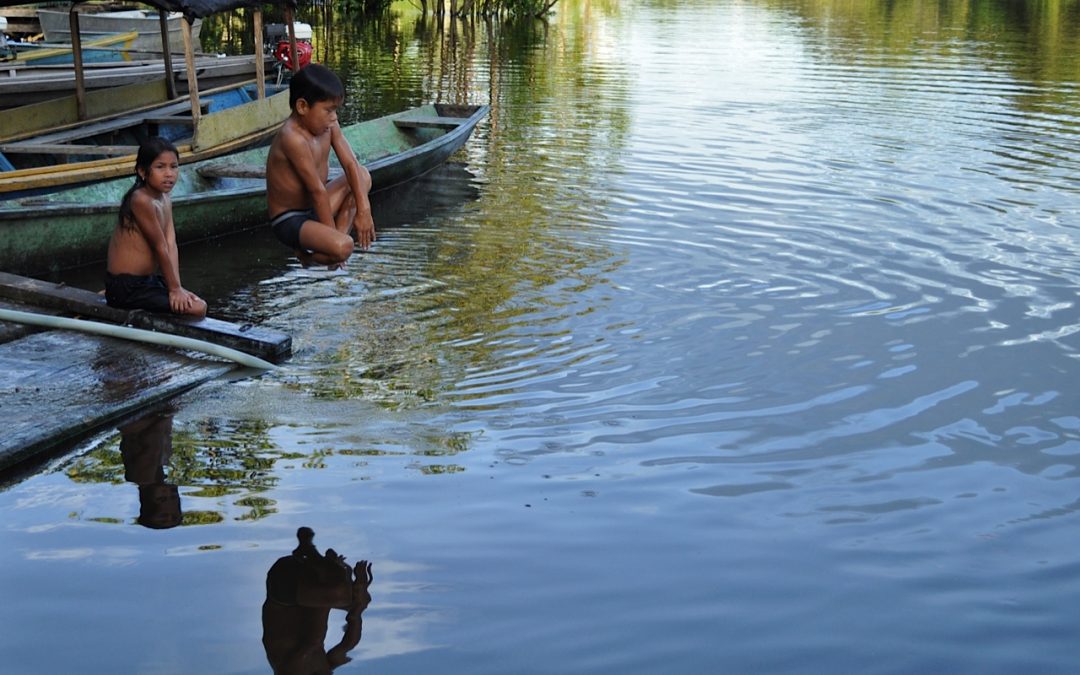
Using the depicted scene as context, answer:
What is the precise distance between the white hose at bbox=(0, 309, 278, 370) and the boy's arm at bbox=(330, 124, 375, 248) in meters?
0.98

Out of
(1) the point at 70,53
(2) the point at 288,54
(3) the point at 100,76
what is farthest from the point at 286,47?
(3) the point at 100,76

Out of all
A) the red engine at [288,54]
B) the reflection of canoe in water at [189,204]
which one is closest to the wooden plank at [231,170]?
the reflection of canoe in water at [189,204]

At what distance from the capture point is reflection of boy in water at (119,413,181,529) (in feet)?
15.8

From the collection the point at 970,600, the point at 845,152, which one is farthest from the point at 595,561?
the point at 845,152

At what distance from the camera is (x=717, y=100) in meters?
20.0

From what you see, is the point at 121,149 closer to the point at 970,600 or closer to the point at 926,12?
the point at 970,600

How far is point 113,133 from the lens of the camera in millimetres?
12555

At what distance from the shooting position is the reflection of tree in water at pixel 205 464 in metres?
4.95

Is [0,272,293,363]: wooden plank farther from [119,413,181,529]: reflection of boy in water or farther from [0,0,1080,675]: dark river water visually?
[119,413,181,529]: reflection of boy in water

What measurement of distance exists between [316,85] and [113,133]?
7.21m

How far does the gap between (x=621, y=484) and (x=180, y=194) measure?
653cm

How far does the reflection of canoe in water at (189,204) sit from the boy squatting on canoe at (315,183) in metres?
2.94

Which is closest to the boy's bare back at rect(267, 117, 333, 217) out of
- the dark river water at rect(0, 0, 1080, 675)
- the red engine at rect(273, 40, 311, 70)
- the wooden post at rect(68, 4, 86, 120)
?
the dark river water at rect(0, 0, 1080, 675)

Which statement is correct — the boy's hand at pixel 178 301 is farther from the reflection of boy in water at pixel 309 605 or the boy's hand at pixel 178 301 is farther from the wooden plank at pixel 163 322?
the reflection of boy in water at pixel 309 605
